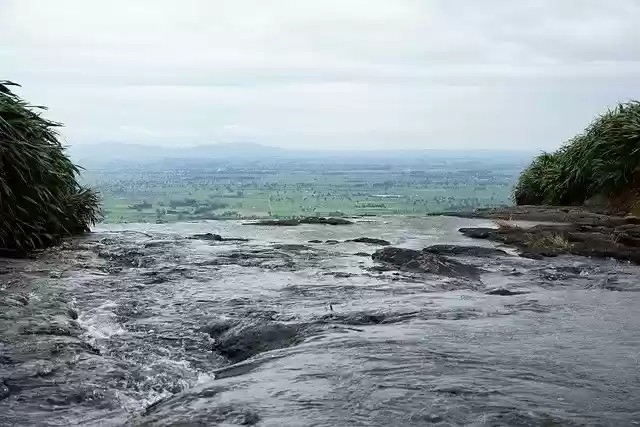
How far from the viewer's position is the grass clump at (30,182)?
8.52 metres

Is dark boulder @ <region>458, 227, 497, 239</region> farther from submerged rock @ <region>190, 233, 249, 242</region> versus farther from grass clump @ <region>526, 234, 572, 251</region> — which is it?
submerged rock @ <region>190, 233, 249, 242</region>

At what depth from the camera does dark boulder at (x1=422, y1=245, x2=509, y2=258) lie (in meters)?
8.70

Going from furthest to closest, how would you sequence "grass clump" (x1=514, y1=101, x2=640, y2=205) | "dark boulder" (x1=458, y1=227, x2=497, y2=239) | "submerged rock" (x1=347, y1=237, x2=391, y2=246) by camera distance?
1. "grass clump" (x1=514, y1=101, x2=640, y2=205)
2. "dark boulder" (x1=458, y1=227, x2=497, y2=239)
3. "submerged rock" (x1=347, y1=237, x2=391, y2=246)

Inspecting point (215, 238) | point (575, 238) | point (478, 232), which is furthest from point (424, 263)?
point (215, 238)

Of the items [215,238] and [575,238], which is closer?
[575,238]

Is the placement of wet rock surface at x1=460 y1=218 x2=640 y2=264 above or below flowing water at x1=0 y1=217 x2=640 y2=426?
above

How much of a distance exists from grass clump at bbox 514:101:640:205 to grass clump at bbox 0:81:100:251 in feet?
30.7

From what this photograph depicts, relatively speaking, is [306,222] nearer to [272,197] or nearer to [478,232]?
[478,232]

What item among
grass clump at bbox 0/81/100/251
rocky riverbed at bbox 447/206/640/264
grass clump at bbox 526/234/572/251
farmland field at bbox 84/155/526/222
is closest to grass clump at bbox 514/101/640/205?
rocky riverbed at bbox 447/206/640/264

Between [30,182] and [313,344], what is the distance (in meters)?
5.90

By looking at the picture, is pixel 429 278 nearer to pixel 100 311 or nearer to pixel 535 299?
pixel 535 299

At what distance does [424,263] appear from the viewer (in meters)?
7.64

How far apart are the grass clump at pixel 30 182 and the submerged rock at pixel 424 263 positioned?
14.0ft

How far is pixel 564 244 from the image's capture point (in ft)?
29.7
